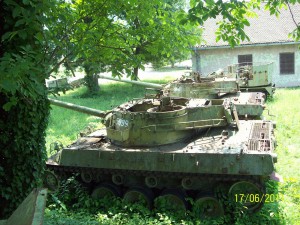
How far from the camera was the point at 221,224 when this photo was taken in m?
7.21

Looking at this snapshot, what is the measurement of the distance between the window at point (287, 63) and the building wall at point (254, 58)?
0.66 ft

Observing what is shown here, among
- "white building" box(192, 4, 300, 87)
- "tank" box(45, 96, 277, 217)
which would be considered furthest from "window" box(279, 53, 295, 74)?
"tank" box(45, 96, 277, 217)

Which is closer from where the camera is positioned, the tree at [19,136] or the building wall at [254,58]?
the tree at [19,136]

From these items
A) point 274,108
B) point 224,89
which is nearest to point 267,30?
point 274,108

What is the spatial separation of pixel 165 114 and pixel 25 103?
2.91 meters

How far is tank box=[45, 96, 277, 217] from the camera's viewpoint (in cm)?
727

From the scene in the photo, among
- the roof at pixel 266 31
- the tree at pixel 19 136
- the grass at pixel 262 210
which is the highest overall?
the roof at pixel 266 31

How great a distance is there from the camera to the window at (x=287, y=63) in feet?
76.3

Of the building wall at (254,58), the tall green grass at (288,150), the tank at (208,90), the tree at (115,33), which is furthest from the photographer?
the building wall at (254,58)

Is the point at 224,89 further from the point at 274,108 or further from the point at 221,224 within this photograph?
the point at 221,224

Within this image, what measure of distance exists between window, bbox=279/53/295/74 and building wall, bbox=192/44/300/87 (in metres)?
0.20

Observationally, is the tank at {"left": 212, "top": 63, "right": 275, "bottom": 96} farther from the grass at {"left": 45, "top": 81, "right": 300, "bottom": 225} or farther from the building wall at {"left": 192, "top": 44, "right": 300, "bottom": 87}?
the building wall at {"left": 192, "top": 44, "right": 300, "bottom": 87}
